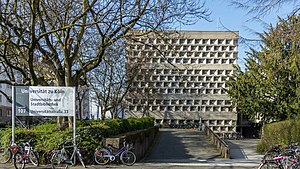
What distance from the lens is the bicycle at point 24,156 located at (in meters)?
10.1

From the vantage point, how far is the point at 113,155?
431 inches

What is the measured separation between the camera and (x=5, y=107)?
176ft

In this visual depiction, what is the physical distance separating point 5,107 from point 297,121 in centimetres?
4736

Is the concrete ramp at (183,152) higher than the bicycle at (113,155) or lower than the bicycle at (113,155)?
lower

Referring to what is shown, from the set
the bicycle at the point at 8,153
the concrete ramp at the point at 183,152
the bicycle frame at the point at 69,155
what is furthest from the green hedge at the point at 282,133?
the bicycle at the point at 8,153

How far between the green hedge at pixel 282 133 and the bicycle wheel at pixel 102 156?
9162 mm

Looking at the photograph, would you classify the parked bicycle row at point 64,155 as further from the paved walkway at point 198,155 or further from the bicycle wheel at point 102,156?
the paved walkway at point 198,155

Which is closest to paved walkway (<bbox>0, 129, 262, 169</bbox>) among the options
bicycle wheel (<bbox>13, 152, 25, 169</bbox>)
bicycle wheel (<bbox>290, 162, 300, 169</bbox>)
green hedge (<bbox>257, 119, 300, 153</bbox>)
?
bicycle wheel (<bbox>13, 152, 25, 169</bbox>)

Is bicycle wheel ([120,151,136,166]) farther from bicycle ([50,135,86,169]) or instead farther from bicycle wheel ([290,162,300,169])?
bicycle wheel ([290,162,300,169])

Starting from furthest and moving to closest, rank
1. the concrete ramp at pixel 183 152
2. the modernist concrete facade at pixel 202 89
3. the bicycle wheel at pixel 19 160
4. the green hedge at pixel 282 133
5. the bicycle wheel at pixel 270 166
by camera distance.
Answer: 1. the modernist concrete facade at pixel 202 89
2. the green hedge at pixel 282 133
3. the concrete ramp at pixel 183 152
4. the bicycle wheel at pixel 19 160
5. the bicycle wheel at pixel 270 166

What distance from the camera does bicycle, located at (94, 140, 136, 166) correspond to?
1083 cm

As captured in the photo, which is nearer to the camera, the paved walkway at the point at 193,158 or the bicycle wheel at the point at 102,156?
the bicycle wheel at the point at 102,156

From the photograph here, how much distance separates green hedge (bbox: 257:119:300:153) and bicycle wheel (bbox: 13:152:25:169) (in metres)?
11.5

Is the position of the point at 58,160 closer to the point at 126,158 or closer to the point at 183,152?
the point at 126,158
